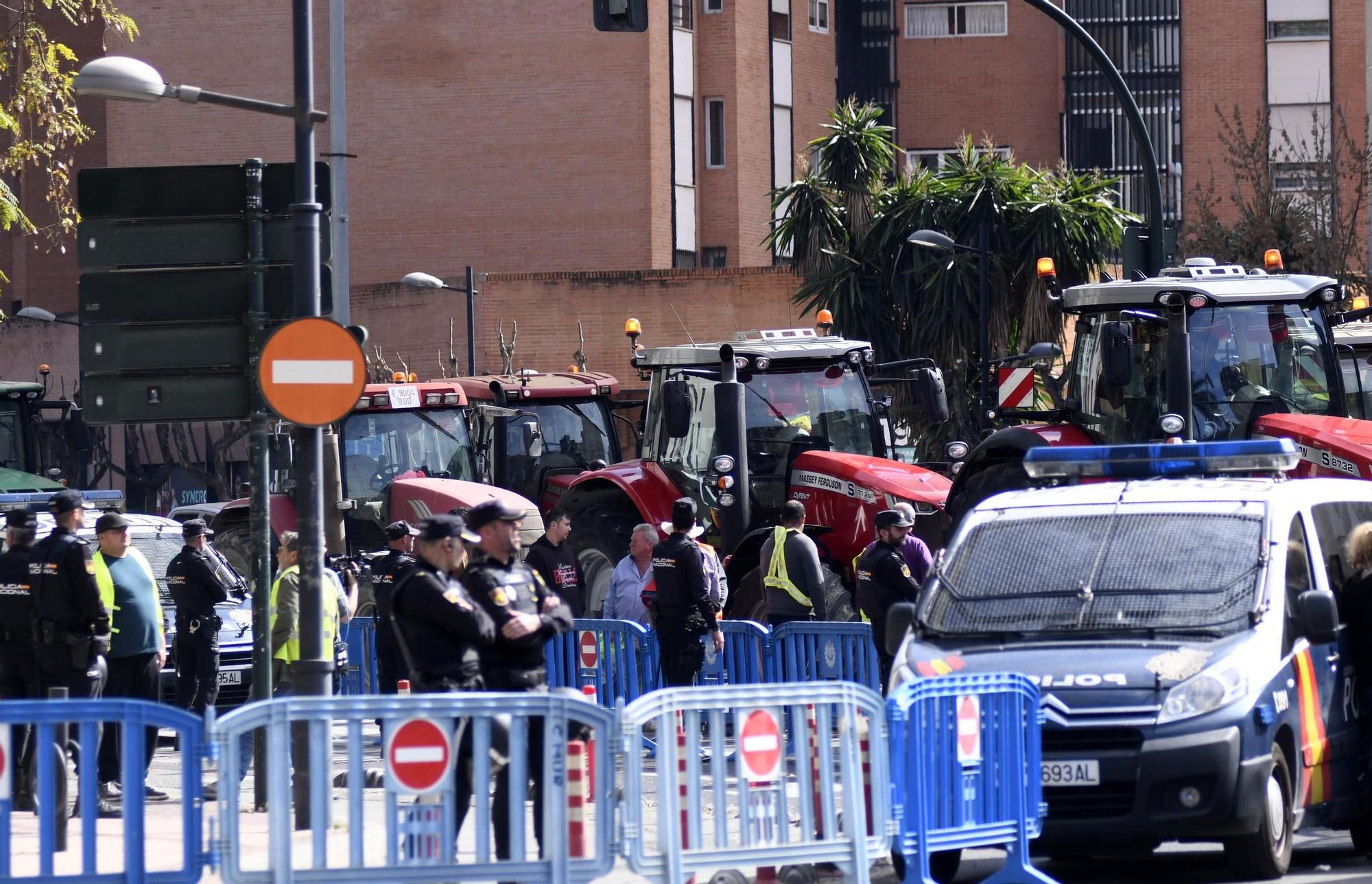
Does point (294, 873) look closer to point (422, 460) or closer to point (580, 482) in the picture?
point (580, 482)

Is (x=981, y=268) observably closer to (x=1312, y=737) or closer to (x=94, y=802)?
(x=1312, y=737)

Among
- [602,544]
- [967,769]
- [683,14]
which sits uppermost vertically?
[683,14]

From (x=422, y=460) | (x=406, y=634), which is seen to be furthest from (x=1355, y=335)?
(x=406, y=634)

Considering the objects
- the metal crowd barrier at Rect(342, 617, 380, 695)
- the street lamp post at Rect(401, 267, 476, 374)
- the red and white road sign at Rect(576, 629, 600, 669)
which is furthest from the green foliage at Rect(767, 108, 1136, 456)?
the red and white road sign at Rect(576, 629, 600, 669)

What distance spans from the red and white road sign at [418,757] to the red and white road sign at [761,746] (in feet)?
3.76

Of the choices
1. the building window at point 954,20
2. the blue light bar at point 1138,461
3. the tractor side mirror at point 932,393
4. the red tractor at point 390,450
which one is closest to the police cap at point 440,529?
the blue light bar at point 1138,461

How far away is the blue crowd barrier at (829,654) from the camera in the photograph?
Result: 14031 millimetres

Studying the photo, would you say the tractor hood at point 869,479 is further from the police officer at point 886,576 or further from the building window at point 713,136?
the building window at point 713,136

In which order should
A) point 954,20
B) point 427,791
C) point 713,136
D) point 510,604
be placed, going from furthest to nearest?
point 954,20
point 713,136
point 510,604
point 427,791

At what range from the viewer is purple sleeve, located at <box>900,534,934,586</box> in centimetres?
1449

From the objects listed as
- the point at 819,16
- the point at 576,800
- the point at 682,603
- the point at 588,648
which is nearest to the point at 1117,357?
the point at 682,603

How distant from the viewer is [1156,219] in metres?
18.1

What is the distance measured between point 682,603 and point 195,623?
3267 millimetres

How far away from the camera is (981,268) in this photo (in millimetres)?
30328
